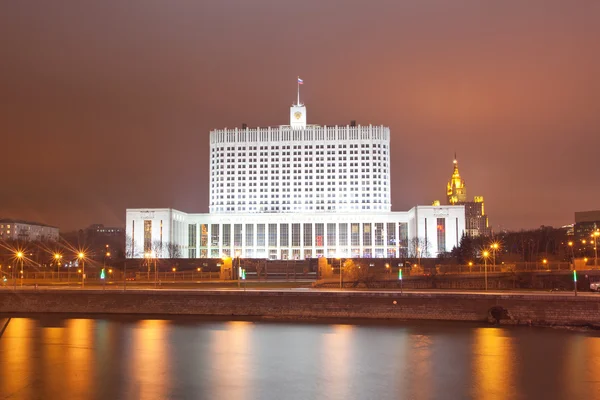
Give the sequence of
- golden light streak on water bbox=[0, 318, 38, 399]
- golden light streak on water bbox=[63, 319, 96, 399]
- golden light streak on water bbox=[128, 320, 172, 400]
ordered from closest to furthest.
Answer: golden light streak on water bbox=[128, 320, 172, 400] → golden light streak on water bbox=[0, 318, 38, 399] → golden light streak on water bbox=[63, 319, 96, 399]

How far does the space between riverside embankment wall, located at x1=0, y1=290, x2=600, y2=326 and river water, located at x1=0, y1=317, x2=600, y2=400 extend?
1.80 metres

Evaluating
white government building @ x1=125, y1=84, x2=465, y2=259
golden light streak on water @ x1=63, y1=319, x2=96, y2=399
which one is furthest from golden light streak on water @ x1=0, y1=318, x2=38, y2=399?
white government building @ x1=125, y1=84, x2=465, y2=259

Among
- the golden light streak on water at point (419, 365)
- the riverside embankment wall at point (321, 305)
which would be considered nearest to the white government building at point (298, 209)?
the riverside embankment wall at point (321, 305)

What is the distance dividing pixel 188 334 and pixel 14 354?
10942 mm

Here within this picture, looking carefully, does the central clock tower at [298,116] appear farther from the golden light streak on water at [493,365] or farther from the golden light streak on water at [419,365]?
the golden light streak on water at [419,365]

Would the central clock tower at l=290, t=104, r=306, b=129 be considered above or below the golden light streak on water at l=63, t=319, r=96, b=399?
above

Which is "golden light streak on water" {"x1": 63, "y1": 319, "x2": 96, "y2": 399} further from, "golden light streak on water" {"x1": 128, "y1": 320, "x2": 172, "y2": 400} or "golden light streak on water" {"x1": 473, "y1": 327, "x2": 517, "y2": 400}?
"golden light streak on water" {"x1": 473, "y1": 327, "x2": 517, "y2": 400}

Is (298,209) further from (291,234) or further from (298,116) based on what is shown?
(298,116)

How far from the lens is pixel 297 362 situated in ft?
108

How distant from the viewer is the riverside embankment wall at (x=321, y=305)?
43.8 m

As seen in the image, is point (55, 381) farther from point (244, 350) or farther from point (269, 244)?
point (269, 244)

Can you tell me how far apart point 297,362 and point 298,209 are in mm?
124754

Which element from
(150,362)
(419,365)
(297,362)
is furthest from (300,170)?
(419,365)

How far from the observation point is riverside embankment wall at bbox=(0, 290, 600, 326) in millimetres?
43750
